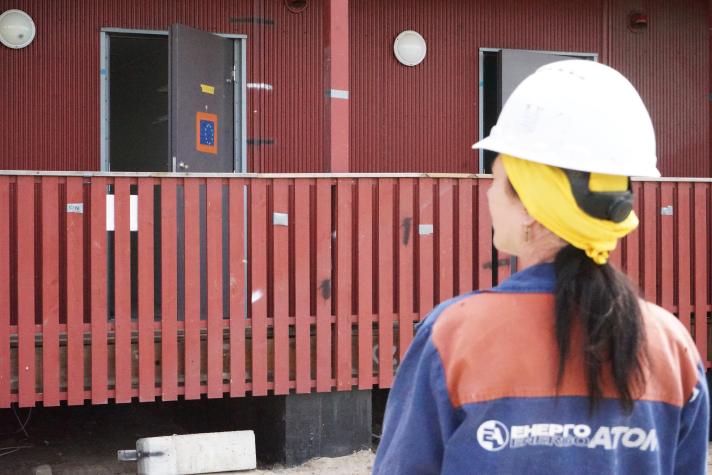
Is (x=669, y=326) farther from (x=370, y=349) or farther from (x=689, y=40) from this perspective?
(x=689, y=40)

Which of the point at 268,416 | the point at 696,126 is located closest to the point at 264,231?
the point at 268,416

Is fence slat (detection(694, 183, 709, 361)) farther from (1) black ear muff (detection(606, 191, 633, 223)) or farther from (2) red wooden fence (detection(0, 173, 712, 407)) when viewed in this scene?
(1) black ear muff (detection(606, 191, 633, 223))

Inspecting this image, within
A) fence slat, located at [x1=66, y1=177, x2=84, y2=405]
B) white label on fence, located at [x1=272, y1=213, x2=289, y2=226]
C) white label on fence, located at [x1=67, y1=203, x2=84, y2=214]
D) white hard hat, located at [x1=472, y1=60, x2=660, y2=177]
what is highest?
white hard hat, located at [x1=472, y1=60, x2=660, y2=177]

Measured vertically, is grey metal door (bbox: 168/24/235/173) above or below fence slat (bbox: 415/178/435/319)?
above

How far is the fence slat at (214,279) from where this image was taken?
6.32 metres

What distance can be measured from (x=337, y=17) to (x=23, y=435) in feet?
14.0

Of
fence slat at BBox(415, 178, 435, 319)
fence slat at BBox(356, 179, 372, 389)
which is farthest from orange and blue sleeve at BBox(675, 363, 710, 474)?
fence slat at BBox(415, 178, 435, 319)

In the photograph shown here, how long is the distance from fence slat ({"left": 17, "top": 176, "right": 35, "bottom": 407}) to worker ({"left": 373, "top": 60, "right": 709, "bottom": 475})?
4.99 m

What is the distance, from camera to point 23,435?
7.70 m

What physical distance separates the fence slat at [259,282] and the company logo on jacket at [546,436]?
508 cm

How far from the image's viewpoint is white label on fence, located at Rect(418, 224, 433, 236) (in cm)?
675

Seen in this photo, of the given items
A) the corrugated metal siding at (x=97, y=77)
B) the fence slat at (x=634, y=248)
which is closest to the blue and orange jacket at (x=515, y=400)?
the fence slat at (x=634, y=248)

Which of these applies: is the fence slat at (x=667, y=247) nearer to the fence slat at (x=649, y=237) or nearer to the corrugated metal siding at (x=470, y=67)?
the fence slat at (x=649, y=237)

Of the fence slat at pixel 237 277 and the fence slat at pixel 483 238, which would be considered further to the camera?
the fence slat at pixel 483 238
